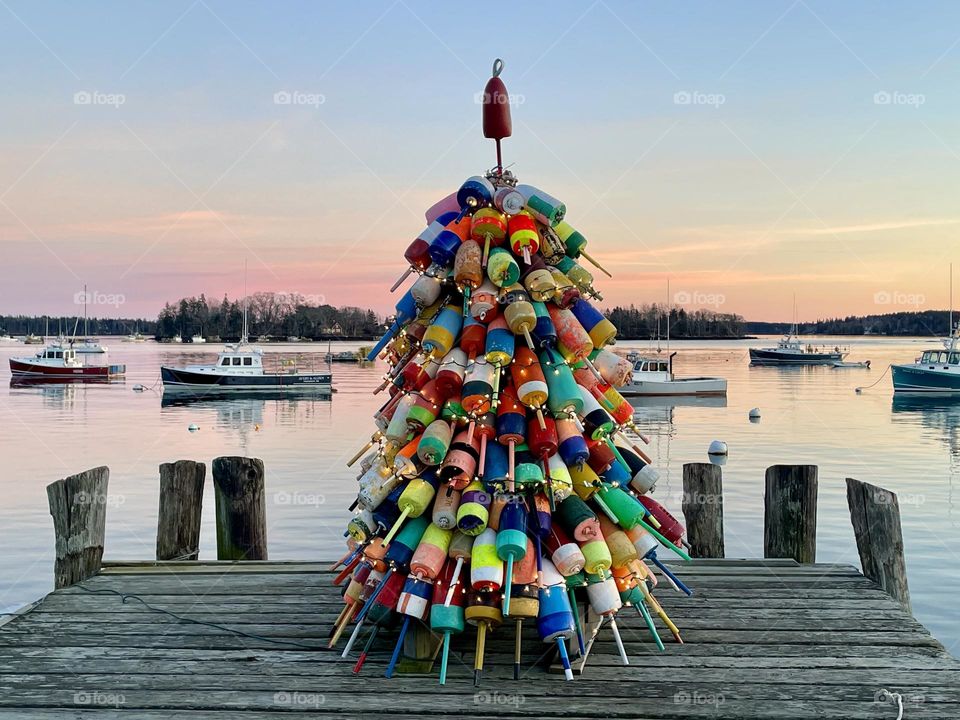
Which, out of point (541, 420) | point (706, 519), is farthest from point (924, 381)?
point (541, 420)

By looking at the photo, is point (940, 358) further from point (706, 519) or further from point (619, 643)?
point (619, 643)

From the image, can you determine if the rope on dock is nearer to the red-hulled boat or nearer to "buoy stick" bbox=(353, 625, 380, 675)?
"buoy stick" bbox=(353, 625, 380, 675)

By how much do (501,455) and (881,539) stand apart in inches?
141

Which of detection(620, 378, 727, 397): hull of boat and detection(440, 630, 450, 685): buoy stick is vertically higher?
detection(620, 378, 727, 397): hull of boat

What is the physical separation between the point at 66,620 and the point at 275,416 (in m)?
37.0

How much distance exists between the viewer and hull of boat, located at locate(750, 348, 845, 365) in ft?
300

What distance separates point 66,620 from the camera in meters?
6.05

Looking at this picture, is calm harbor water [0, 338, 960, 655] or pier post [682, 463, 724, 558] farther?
calm harbor water [0, 338, 960, 655]

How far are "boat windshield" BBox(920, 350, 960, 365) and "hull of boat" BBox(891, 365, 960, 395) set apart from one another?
814mm

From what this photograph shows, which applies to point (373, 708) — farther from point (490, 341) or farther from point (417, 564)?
point (490, 341)

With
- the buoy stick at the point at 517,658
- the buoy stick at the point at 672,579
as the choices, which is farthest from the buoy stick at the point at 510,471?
the buoy stick at the point at 672,579

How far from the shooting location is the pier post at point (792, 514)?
25.7ft

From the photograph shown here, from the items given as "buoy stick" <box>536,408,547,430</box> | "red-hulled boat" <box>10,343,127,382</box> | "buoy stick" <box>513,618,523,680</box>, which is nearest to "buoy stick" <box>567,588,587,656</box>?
"buoy stick" <box>513,618,523,680</box>

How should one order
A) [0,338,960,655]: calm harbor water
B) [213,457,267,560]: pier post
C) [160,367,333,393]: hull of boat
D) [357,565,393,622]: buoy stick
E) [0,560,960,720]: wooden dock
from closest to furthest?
1. [0,560,960,720]: wooden dock
2. [357,565,393,622]: buoy stick
3. [213,457,267,560]: pier post
4. [0,338,960,655]: calm harbor water
5. [160,367,333,393]: hull of boat
